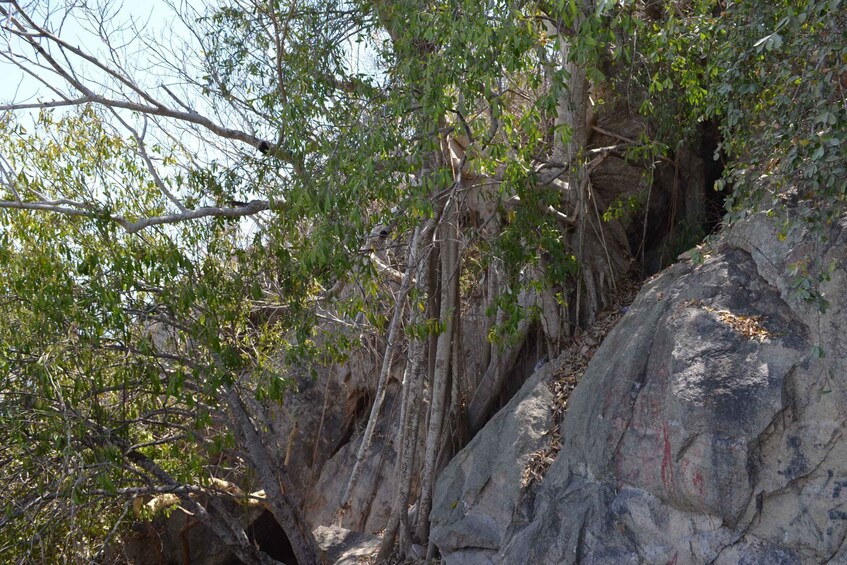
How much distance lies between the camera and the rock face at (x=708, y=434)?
230 inches

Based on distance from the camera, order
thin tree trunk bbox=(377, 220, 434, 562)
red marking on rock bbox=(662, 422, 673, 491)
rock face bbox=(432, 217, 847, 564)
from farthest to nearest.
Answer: thin tree trunk bbox=(377, 220, 434, 562)
red marking on rock bbox=(662, 422, 673, 491)
rock face bbox=(432, 217, 847, 564)

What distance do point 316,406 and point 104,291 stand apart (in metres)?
7.26

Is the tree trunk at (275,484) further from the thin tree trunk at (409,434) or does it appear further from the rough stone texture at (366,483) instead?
the rough stone texture at (366,483)

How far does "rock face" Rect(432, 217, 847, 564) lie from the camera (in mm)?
5832

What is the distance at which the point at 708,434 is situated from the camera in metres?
6.15

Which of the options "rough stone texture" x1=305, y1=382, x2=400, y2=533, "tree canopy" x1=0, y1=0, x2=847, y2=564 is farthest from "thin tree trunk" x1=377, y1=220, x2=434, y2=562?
"rough stone texture" x1=305, y1=382, x2=400, y2=533

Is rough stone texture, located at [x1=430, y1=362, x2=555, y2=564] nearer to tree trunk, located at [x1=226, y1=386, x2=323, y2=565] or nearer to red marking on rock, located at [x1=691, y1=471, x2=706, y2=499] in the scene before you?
red marking on rock, located at [x1=691, y1=471, x2=706, y2=499]

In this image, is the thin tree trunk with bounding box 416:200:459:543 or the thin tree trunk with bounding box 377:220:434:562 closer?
the thin tree trunk with bounding box 416:200:459:543

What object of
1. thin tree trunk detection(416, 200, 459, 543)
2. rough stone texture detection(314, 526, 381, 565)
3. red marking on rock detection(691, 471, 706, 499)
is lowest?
rough stone texture detection(314, 526, 381, 565)

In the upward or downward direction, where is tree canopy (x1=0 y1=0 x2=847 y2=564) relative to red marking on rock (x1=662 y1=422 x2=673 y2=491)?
upward

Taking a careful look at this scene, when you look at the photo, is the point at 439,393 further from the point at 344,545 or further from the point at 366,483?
the point at 366,483

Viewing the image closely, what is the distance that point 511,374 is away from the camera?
9430mm

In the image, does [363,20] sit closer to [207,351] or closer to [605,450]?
[207,351]

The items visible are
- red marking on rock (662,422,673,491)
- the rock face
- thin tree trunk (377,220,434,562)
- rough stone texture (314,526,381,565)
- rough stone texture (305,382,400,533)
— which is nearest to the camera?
the rock face
